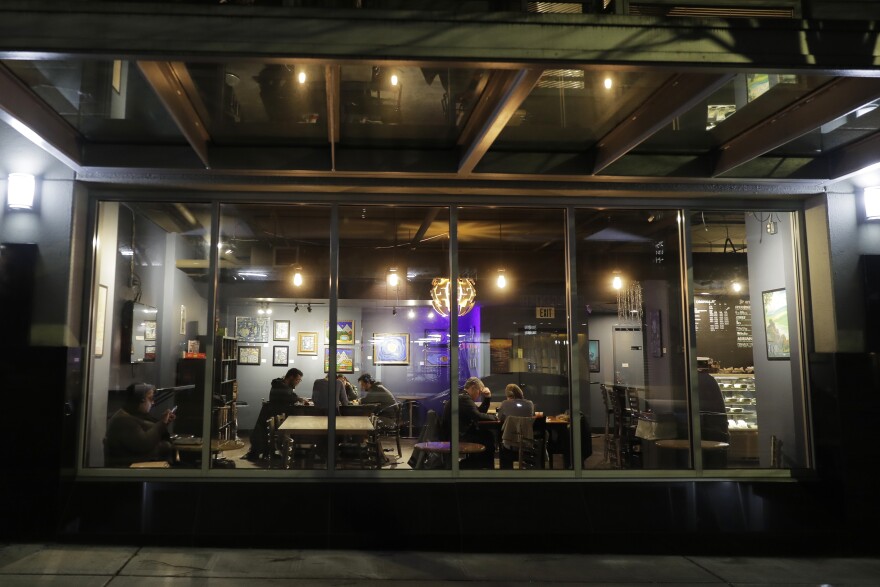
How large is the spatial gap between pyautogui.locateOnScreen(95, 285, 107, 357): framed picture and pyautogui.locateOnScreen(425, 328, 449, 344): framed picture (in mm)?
3242

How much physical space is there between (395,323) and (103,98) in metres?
3.38

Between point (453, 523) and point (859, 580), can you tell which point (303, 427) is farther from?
point (859, 580)

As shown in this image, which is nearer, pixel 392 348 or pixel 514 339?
pixel 392 348

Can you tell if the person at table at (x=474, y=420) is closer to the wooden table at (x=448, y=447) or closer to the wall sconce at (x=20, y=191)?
the wooden table at (x=448, y=447)

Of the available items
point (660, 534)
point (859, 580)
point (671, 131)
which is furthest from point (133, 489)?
point (859, 580)

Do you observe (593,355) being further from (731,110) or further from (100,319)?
(100,319)

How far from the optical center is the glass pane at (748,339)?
614 cm

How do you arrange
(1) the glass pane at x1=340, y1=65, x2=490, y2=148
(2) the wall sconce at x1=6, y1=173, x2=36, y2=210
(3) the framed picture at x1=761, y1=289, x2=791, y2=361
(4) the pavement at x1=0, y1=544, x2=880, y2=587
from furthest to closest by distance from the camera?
(3) the framed picture at x1=761, y1=289, x2=791, y2=361 < (2) the wall sconce at x1=6, y1=173, x2=36, y2=210 < (4) the pavement at x1=0, y1=544, x2=880, y2=587 < (1) the glass pane at x1=340, y1=65, x2=490, y2=148

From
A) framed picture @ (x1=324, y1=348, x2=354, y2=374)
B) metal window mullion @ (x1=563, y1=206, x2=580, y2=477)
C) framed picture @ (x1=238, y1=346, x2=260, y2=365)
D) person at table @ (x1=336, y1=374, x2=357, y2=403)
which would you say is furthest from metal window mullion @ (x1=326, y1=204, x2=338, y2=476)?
metal window mullion @ (x1=563, y1=206, x2=580, y2=477)

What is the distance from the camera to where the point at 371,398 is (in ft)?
21.1

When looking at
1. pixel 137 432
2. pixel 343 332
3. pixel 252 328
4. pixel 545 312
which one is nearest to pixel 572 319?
pixel 545 312

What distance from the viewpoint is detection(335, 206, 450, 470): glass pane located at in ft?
20.3

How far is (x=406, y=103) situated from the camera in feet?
15.3

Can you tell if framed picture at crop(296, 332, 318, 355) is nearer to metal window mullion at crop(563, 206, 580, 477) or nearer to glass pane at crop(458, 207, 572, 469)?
glass pane at crop(458, 207, 572, 469)
